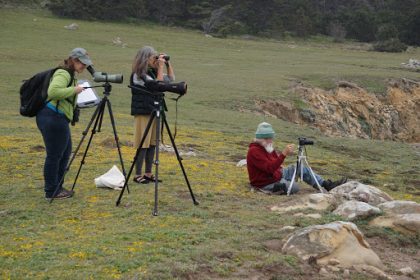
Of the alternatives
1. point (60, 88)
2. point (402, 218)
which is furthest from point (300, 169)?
point (60, 88)

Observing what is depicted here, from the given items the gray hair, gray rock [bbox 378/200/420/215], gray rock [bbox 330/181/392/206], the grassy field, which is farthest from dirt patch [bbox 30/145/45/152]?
gray rock [bbox 378/200/420/215]

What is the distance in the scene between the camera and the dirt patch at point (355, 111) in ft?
87.6

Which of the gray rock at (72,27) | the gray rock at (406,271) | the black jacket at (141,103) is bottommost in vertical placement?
the gray rock at (72,27)

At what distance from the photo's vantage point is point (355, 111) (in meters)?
29.8

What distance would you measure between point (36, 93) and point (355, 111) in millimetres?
23039

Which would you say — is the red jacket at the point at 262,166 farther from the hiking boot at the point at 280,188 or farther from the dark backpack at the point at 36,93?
the dark backpack at the point at 36,93

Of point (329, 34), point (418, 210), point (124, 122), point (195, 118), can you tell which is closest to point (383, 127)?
point (195, 118)

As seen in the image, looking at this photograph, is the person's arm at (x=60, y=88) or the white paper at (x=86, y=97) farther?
the white paper at (x=86, y=97)

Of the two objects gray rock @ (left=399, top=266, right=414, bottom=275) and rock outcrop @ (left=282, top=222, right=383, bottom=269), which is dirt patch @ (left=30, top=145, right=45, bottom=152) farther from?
gray rock @ (left=399, top=266, right=414, bottom=275)

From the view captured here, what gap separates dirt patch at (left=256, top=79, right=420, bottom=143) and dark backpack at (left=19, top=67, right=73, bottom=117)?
17.2 meters

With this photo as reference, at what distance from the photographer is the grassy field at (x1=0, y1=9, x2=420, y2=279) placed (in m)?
6.75

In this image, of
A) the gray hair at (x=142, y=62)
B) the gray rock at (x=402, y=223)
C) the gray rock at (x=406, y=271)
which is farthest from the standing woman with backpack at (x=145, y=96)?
the gray rock at (x=406, y=271)

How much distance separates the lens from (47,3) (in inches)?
2534

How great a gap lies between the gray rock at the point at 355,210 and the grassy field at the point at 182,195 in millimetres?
235
